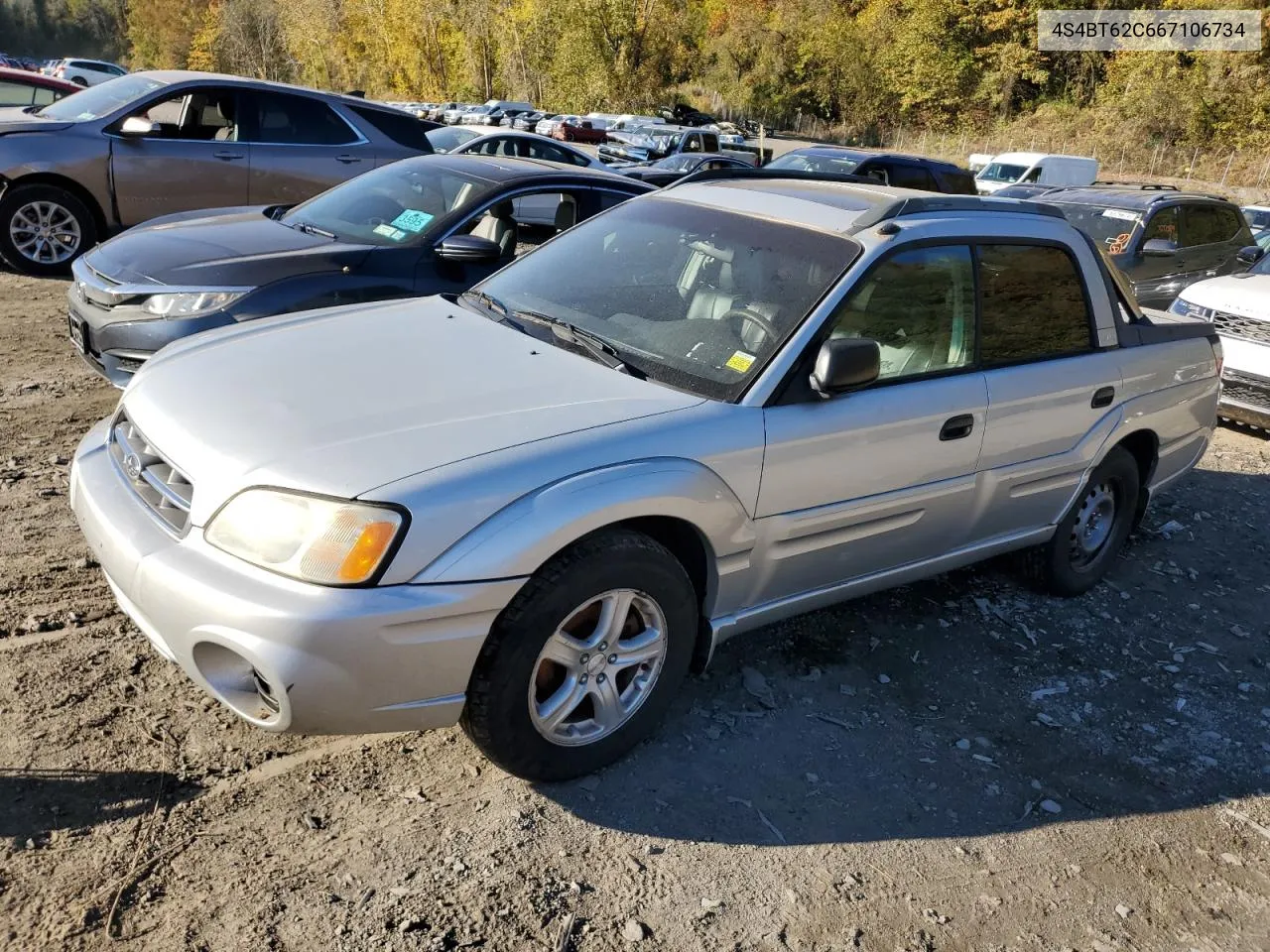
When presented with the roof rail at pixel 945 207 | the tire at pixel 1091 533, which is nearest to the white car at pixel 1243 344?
the tire at pixel 1091 533

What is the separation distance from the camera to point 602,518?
8.95ft

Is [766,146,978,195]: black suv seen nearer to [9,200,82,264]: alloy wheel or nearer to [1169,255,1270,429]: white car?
[1169,255,1270,429]: white car

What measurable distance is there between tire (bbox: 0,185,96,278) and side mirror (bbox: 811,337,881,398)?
24.7ft

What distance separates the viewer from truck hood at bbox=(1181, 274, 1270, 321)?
7.95 metres

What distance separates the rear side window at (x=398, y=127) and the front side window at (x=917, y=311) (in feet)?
21.4

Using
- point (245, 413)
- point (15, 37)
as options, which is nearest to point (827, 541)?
point (245, 413)

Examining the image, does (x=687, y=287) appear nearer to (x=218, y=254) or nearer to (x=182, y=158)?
(x=218, y=254)

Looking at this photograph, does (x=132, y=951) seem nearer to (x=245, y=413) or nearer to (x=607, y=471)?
(x=245, y=413)

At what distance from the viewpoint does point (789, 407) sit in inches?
126

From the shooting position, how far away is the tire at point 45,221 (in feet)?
26.6

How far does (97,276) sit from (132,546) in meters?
3.30

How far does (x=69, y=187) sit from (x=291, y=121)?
189cm

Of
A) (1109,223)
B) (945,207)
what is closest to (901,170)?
(1109,223)

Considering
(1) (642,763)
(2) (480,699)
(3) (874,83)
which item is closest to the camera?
(2) (480,699)
